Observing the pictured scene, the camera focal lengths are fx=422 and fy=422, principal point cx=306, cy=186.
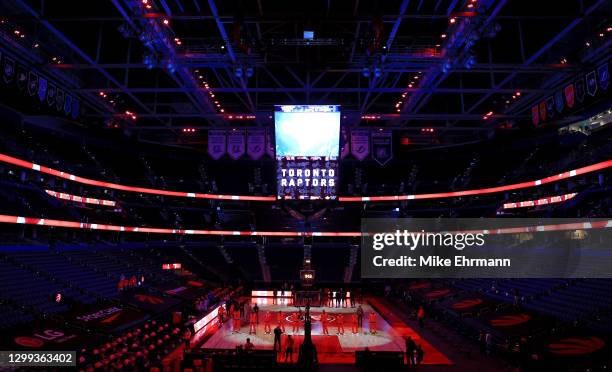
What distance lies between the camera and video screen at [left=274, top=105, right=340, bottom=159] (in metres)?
21.2

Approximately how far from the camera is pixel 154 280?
98.2ft

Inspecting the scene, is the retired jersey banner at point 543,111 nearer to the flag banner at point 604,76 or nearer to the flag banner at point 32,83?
the flag banner at point 604,76

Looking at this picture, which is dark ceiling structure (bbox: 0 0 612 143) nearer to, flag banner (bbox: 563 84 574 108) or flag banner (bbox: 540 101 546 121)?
flag banner (bbox: 563 84 574 108)

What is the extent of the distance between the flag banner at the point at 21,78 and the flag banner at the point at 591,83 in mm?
20172

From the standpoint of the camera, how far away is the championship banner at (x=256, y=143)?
957 inches

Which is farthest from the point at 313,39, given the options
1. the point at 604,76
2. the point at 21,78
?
the point at 21,78

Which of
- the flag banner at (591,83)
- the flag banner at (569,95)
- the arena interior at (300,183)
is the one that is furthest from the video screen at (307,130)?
the flag banner at (591,83)

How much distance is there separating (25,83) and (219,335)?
47.0ft

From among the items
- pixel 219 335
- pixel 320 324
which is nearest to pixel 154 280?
pixel 219 335

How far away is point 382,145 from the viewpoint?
79.2ft

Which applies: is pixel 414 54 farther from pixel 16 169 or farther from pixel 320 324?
pixel 16 169

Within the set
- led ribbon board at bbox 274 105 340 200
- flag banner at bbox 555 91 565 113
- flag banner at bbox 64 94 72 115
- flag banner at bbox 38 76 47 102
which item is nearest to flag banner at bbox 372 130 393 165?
led ribbon board at bbox 274 105 340 200

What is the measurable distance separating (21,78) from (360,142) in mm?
16323

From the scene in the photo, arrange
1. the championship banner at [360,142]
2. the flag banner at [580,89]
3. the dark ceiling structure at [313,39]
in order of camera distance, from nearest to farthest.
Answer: the dark ceiling structure at [313,39]
the flag banner at [580,89]
the championship banner at [360,142]
